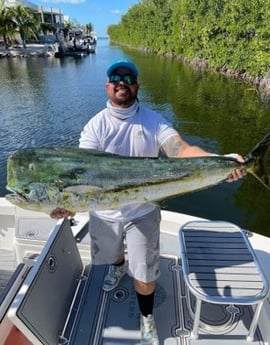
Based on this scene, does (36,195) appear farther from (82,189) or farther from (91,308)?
(91,308)

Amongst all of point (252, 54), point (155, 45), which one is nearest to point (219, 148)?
point (252, 54)

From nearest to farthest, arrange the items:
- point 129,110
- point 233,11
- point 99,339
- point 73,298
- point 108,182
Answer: point 108,182 → point 129,110 → point 99,339 → point 73,298 → point 233,11

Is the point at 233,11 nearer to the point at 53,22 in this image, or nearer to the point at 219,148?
the point at 219,148

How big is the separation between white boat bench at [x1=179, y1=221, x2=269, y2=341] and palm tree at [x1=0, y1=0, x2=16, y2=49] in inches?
2430

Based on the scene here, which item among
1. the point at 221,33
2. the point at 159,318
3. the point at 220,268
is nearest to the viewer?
the point at 220,268

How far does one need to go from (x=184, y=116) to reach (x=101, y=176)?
16990 mm

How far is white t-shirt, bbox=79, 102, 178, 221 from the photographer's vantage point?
2.73 metres

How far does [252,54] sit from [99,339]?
2747 centimetres

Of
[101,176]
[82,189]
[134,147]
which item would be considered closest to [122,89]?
[134,147]

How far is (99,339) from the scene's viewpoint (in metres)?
3.07

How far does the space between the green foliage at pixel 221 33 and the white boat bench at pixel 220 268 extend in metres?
23.6

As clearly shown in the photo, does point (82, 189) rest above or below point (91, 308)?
above

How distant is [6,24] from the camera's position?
186ft

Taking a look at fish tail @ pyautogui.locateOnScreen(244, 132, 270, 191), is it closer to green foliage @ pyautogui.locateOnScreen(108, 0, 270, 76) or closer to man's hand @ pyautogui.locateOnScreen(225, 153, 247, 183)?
man's hand @ pyautogui.locateOnScreen(225, 153, 247, 183)
